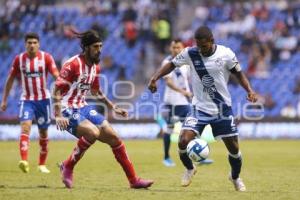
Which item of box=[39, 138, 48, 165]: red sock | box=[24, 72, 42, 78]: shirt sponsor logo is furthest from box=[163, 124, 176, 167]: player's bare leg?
box=[24, 72, 42, 78]: shirt sponsor logo

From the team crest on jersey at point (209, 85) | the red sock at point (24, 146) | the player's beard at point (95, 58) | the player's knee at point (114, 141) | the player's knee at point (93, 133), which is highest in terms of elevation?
the player's beard at point (95, 58)

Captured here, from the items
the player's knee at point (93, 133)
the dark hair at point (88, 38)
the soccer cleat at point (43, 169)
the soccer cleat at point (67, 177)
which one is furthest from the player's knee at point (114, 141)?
the soccer cleat at point (43, 169)

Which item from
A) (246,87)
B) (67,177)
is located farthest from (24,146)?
(246,87)

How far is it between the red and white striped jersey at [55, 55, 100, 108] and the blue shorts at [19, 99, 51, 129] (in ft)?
10.5

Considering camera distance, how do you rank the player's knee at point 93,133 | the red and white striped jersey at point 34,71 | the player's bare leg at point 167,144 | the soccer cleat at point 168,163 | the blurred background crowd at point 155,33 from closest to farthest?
the player's knee at point 93,133
the red and white striped jersey at point 34,71
the soccer cleat at point 168,163
the player's bare leg at point 167,144
the blurred background crowd at point 155,33

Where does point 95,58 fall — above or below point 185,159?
above

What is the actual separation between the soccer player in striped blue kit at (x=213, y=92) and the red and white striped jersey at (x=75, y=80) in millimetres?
908

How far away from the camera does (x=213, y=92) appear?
10461mm

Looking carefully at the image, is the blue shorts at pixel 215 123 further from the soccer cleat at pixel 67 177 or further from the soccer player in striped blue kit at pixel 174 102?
the soccer player in striped blue kit at pixel 174 102

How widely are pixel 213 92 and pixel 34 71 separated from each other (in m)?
4.63

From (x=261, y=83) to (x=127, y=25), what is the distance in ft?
19.8

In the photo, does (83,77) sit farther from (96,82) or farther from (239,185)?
(239,185)

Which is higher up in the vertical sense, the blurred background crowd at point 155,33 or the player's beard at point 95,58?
the player's beard at point 95,58

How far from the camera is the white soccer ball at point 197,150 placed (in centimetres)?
1040
